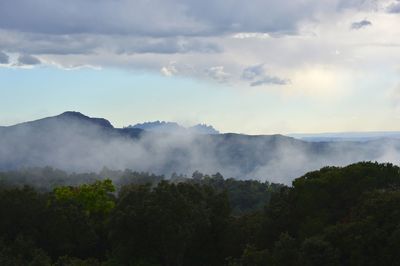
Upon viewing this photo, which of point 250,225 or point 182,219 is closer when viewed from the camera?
point 182,219

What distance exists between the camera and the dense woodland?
35.1 m

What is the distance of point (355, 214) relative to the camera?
38094 mm

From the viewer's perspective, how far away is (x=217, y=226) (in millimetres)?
49844

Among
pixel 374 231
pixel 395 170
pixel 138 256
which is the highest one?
pixel 395 170

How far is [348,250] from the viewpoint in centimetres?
3494

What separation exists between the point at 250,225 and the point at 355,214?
11946 mm

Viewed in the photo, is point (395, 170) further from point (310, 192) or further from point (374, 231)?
point (374, 231)

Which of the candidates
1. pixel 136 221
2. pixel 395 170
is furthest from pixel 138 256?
pixel 395 170

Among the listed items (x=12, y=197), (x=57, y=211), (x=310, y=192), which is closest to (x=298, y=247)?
(x=310, y=192)

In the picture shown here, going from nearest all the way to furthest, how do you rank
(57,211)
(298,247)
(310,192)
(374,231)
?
(374,231) → (298,247) → (310,192) → (57,211)

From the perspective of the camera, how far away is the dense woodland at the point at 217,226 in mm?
35062

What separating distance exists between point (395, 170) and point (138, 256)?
19.3 meters

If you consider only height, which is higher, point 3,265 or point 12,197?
point 12,197

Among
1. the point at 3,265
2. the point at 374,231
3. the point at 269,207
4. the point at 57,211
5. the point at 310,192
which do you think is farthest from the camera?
the point at 57,211
